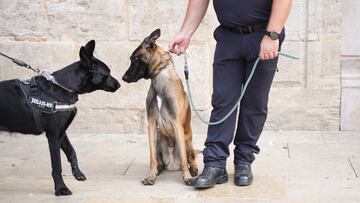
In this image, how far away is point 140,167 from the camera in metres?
5.57

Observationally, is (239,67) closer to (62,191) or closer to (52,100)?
(52,100)

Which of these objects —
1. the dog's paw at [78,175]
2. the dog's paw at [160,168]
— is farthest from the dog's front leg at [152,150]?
the dog's paw at [78,175]

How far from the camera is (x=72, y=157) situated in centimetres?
509

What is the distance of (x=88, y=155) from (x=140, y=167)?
665mm

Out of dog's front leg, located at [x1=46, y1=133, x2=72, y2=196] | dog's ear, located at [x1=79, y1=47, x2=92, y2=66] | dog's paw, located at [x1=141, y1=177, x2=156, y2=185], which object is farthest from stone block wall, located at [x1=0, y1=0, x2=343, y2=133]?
dog's front leg, located at [x1=46, y1=133, x2=72, y2=196]

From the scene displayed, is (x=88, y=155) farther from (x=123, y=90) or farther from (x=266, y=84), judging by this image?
(x=266, y=84)

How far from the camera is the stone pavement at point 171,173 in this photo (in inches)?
188

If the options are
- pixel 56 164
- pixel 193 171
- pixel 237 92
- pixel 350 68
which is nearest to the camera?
pixel 56 164

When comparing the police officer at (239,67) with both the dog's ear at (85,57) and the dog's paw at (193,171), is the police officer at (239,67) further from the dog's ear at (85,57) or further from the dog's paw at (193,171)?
the dog's ear at (85,57)

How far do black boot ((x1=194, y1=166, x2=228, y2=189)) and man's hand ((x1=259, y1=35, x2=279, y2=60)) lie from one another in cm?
97

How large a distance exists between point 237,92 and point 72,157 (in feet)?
4.52

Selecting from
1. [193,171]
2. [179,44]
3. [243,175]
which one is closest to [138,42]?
[179,44]

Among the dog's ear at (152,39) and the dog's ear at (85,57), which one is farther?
the dog's ear at (152,39)

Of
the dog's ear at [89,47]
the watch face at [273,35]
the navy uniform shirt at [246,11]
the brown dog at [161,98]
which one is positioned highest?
the navy uniform shirt at [246,11]
